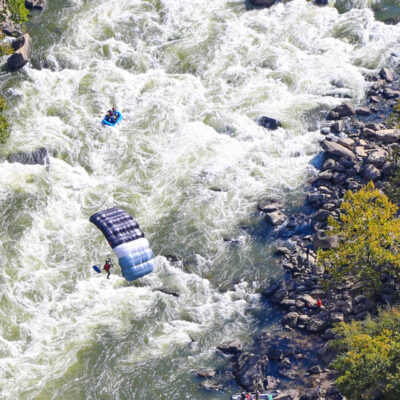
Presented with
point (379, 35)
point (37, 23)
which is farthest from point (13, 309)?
point (379, 35)

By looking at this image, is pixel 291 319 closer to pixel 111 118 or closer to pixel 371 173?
pixel 371 173

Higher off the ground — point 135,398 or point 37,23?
point 37,23

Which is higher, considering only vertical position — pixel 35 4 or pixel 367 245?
pixel 35 4

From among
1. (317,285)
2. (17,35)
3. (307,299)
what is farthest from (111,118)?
(307,299)

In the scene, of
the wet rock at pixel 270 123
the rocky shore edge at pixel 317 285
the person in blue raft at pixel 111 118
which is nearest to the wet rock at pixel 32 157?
the person in blue raft at pixel 111 118

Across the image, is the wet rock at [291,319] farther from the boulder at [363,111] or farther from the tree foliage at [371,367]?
the boulder at [363,111]

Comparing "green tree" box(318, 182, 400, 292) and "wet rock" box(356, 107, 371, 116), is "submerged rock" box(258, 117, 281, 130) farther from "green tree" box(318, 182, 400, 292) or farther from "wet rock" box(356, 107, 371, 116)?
"green tree" box(318, 182, 400, 292)

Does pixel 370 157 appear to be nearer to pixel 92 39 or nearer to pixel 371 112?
pixel 371 112
